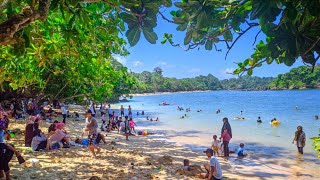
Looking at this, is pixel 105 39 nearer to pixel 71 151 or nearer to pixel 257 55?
pixel 257 55

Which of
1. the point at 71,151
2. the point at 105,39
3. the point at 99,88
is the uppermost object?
the point at 105,39

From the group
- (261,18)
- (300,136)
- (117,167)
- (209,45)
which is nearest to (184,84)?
(300,136)

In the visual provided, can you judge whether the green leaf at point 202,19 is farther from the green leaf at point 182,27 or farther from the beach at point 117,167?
the beach at point 117,167

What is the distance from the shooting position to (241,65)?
10.8 ft

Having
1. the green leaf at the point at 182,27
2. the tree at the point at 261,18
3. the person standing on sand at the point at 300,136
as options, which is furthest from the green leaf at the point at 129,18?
the person standing on sand at the point at 300,136

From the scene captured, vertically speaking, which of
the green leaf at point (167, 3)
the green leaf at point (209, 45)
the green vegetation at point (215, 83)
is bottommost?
the green leaf at point (209, 45)

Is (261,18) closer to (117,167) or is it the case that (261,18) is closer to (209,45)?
(209,45)

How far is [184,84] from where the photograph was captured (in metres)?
142

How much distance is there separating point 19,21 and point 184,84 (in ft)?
461

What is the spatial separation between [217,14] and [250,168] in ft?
29.7

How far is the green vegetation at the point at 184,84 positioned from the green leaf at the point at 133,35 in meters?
84.8

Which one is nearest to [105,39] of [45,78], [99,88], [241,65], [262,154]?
[241,65]

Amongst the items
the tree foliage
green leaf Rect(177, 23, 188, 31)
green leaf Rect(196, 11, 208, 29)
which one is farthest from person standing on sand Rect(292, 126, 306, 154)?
green leaf Rect(196, 11, 208, 29)

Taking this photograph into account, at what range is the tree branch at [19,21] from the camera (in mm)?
2465
